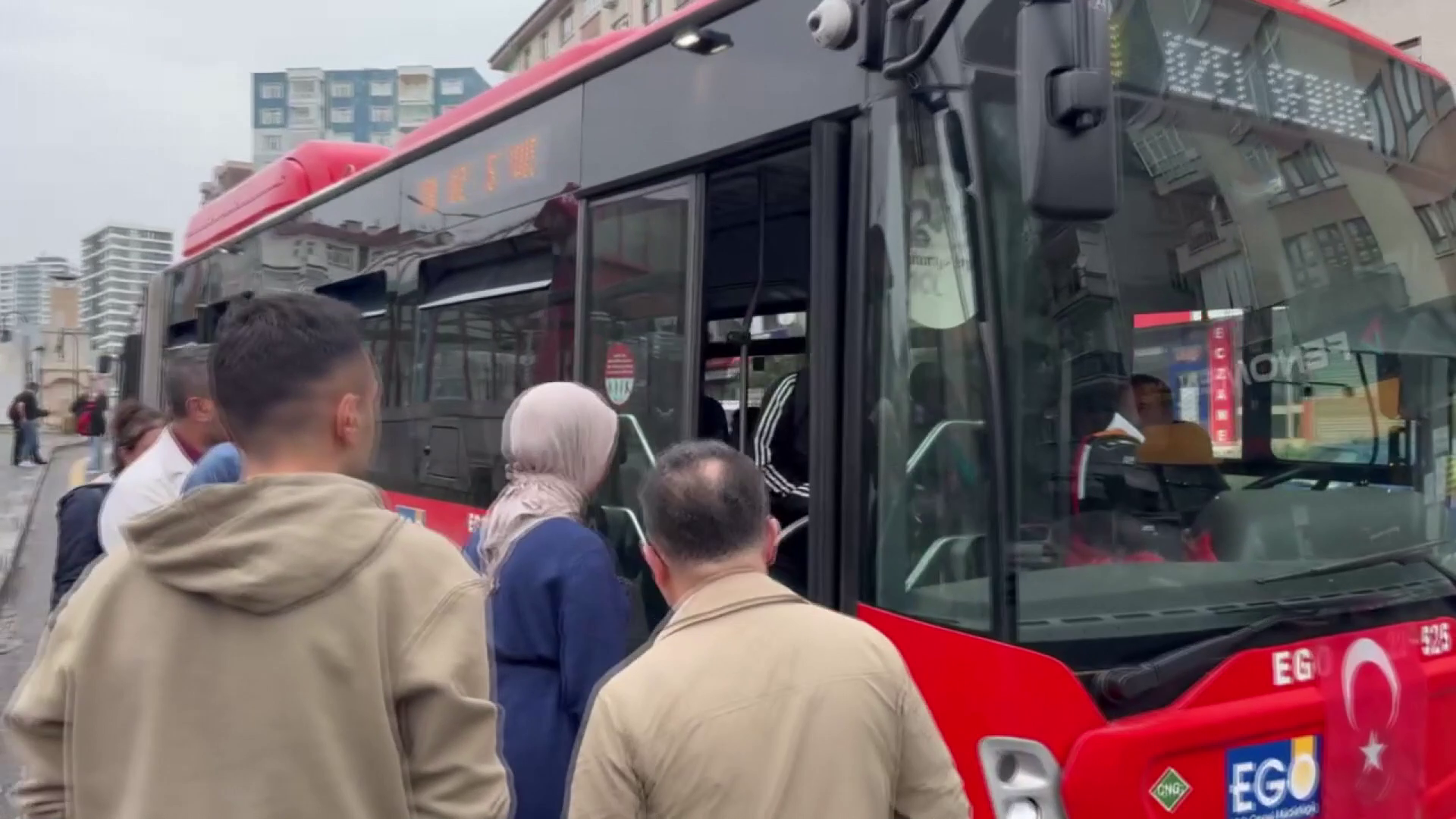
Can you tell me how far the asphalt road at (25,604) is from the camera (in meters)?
7.78

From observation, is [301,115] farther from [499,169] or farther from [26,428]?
[499,169]

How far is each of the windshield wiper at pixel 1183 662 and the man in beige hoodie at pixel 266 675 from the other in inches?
61.9

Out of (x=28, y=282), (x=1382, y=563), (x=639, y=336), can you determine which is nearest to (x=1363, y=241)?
(x=1382, y=563)

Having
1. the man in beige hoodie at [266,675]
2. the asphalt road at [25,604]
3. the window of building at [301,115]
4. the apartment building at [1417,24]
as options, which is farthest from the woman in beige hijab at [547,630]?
the window of building at [301,115]

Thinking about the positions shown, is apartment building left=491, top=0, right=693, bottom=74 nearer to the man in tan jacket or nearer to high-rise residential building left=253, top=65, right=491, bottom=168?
high-rise residential building left=253, top=65, right=491, bottom=168

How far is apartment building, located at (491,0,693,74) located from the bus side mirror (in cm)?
3924

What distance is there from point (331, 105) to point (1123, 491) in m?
26.5

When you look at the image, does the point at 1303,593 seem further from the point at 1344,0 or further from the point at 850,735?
the point at 1344,0

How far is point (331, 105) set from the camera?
1042 inches

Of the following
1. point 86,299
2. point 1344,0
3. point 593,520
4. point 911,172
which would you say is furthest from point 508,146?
point 86,299

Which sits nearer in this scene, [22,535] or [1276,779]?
[1276,779]

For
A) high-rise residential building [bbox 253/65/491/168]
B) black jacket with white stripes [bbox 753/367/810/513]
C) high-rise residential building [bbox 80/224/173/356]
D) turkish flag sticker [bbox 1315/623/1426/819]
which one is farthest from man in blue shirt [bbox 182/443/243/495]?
high-rise residential building [bbox 80/224/173/356]

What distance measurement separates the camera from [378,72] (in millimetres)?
25266

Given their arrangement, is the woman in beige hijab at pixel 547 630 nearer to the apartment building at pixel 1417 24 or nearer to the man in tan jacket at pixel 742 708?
the man in tan jacket at pixel 742 708
